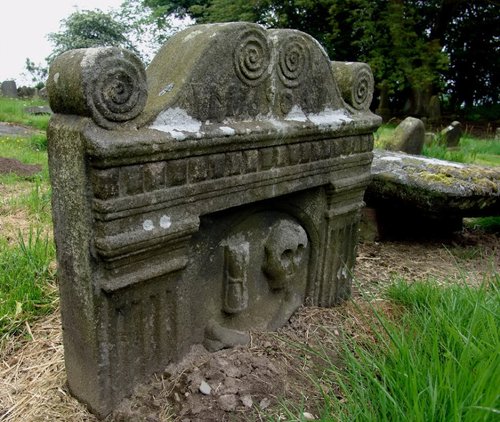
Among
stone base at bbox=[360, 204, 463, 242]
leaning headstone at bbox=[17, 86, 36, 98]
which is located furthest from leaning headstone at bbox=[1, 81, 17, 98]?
stone base at bbox=[360, 204, 463, 242]

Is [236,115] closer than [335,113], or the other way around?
[236,115]

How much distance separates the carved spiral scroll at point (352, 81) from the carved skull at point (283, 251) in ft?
2.33

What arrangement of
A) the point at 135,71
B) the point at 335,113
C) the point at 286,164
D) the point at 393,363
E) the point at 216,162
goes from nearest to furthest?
the point at 135,71 → the point at 393,363 → the point at 216,162 → the point at 286,164 → the point at 335,113

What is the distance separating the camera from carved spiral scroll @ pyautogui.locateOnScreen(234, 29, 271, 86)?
6.07 ft

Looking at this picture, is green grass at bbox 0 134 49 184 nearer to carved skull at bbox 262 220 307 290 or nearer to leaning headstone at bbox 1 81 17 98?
carved skull at bbox 262 220 307 290

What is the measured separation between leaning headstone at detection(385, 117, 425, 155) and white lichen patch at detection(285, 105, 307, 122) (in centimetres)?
315

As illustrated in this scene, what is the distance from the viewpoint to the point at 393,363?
1683 millimetres

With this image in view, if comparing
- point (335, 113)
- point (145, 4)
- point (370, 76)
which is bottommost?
point (335, 113)

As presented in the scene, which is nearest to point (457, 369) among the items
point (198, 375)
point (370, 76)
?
point (198, 375)

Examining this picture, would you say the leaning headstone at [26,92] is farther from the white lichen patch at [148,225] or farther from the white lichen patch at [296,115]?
the white lichen patch at [148,225]

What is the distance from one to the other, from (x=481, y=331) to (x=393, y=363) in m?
0.41

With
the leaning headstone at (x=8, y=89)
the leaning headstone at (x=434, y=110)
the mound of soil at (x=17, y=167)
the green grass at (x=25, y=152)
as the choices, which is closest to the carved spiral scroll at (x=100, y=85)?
the green grass at (x=25, y=152)

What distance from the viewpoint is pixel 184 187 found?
171 centimetres

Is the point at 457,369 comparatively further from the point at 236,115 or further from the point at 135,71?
the point at 135,71
